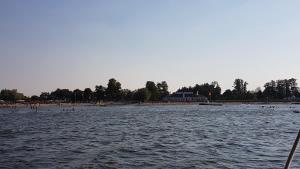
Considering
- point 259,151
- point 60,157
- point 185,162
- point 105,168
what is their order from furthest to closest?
1. point 259,151
2. point 60,157
3. point 185,162
4. point 105,168

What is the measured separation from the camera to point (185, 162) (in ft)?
91.1

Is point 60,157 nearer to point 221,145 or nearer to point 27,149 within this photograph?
point 27,149

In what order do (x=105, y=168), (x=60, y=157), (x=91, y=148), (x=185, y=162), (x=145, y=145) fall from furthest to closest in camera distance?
(x=145, y=145) → (x=91, y=148) → (x=60, y=157) → (x=185, y=162) → (x=105, y=168)

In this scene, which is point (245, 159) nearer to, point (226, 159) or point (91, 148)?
point (226, 159)

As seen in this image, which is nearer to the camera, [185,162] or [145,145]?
[185,162]

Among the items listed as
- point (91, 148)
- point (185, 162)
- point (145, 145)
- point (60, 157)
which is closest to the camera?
point (185, 162)

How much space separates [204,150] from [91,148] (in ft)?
31.5

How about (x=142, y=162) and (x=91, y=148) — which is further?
(x=91, y=148)

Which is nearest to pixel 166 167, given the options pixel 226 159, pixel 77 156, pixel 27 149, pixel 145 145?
pixel 226 159

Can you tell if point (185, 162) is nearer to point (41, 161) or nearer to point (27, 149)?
point (41, 161)

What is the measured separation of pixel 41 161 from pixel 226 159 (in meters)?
12.6

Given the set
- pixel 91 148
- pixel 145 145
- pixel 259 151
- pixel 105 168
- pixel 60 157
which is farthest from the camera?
pixel 145 145

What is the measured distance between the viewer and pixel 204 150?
34.4m

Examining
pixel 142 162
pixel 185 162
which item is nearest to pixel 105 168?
pixel 142 162
